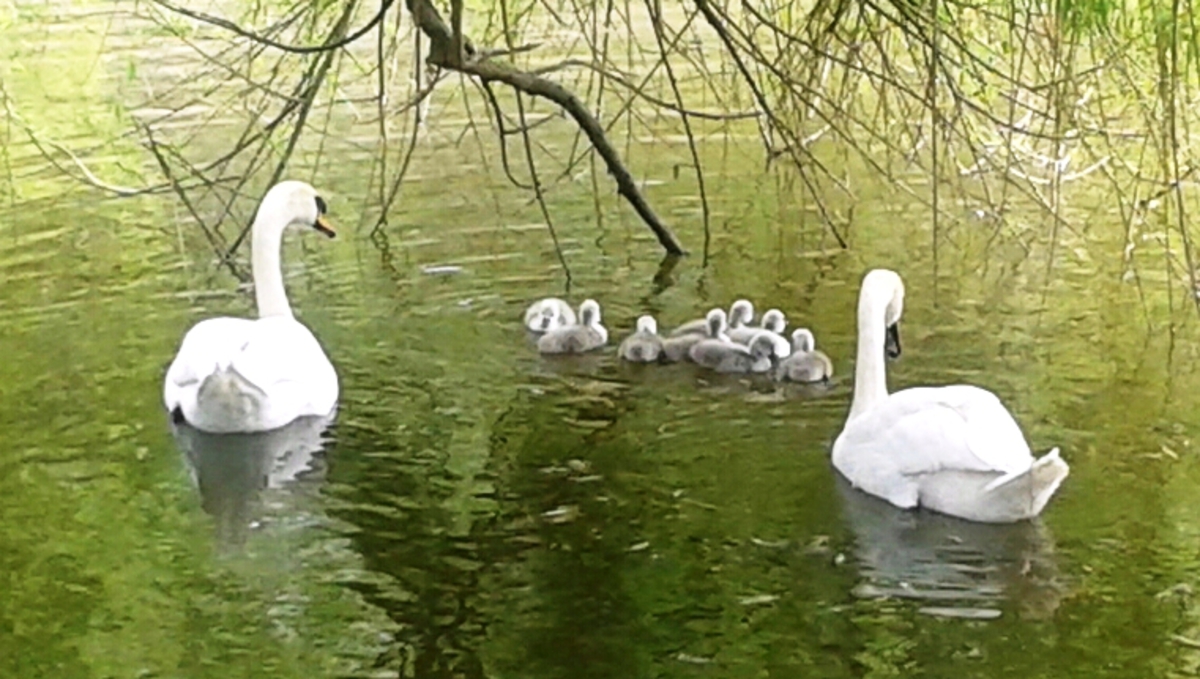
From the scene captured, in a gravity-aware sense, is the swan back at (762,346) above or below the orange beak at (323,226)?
below

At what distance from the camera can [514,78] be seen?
9.41m

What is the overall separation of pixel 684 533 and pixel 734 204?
5.41m

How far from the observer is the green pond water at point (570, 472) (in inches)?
255

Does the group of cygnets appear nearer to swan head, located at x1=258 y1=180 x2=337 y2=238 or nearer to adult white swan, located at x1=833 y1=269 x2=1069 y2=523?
adult white swan, located at x1=833 y1=269 x2=1069 y2=523

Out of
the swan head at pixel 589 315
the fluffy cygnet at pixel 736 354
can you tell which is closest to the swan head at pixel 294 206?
the swan head at pixel 589 315

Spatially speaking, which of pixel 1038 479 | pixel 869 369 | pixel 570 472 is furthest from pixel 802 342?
pixel 1038 479

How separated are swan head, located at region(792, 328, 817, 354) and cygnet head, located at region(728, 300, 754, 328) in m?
0.43

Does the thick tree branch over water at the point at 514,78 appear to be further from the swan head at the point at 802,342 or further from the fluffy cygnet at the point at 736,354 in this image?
the swan head at the point at 802,342

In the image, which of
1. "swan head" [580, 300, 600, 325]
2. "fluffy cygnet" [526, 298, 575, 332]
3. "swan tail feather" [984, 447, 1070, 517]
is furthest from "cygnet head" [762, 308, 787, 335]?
"swan tail feather" [984, 447, 1070, 517]

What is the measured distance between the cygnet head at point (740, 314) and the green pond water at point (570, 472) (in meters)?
0.39

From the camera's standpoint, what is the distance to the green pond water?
21.3 feet

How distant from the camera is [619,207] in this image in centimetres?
1267

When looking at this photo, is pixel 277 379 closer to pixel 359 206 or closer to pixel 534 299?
pixel 534 299

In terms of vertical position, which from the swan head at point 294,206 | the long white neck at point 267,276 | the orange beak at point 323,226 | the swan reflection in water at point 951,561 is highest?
the swan head at point 294,206
